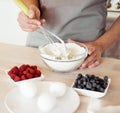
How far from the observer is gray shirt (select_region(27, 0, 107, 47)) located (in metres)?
1.18

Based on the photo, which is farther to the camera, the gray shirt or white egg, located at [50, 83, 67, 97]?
the gray shirt

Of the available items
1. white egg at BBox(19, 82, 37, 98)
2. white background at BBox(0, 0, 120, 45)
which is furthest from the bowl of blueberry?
white background at BBox(0, 0, 120, 45)

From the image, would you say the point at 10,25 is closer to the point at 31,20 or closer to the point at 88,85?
the point at 31,20

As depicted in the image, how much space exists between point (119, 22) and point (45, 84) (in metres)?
0.55

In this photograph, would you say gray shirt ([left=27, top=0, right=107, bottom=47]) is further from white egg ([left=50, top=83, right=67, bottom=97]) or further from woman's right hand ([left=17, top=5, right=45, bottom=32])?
white egg ([left=50, top=83, right=67, bottom=97])

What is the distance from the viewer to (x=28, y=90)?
0.78 meters

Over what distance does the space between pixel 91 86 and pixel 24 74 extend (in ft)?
0.68

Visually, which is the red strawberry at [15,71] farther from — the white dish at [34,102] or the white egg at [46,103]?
the white egg at [46,103]

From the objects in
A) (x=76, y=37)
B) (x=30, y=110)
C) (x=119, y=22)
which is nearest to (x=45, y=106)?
(x=30, y=110)

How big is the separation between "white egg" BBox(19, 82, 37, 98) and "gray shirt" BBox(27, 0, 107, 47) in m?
0.46

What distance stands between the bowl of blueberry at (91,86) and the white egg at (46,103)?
0.41 ft

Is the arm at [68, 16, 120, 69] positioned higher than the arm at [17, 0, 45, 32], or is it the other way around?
the arm at [17, 0, 45, 32]

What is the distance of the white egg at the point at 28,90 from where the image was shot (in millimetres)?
781

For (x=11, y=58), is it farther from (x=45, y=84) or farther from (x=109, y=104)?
(x=109, y=104)
